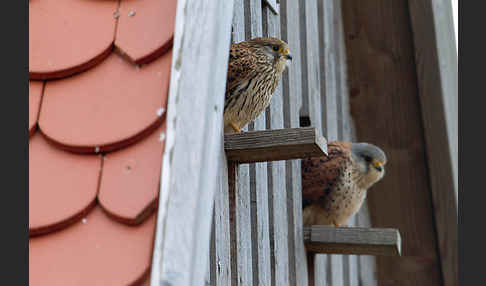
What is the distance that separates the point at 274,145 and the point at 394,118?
8.21 ft

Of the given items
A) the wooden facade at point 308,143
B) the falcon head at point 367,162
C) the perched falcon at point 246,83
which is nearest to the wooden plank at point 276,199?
the wooden facade at point 308,143

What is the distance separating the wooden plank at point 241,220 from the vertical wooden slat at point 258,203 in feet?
0.16

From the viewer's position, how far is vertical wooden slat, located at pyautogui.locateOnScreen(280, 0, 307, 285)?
3299 mm

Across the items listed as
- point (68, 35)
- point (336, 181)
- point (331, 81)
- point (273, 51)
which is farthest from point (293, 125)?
point (68, 35)

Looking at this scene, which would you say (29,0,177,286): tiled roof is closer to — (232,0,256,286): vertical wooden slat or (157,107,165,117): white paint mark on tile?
(157,107,165,117): white paint mark on tile

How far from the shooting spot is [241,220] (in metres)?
2.62

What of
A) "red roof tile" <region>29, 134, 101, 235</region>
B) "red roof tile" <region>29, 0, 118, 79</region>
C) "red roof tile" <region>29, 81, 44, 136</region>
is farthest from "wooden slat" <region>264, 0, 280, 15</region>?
"red roof tile" <region>29, 134, 101, 235</region>

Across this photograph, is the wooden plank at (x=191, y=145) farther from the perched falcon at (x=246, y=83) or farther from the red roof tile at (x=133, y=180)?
the perched falcon at (x=246, y=83)

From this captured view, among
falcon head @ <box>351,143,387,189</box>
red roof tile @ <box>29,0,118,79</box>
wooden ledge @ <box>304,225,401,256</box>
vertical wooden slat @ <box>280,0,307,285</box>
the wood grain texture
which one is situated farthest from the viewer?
the wood grain texture

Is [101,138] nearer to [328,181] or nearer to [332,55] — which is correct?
[328,181]

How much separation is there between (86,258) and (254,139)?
3.54ft

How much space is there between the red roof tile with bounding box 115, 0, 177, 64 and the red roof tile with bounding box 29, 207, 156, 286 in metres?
0.31

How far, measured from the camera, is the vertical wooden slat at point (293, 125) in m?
3.30

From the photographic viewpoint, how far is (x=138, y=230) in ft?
4.56
